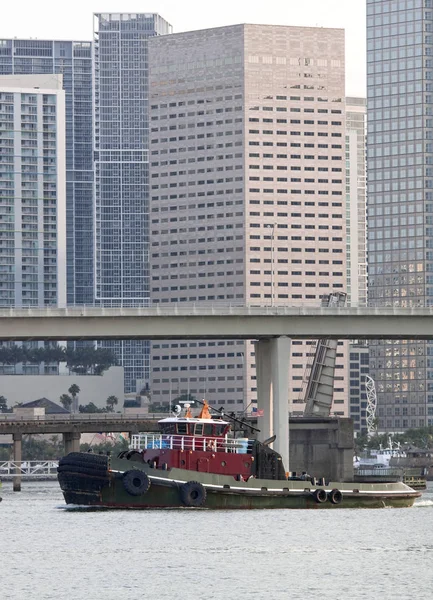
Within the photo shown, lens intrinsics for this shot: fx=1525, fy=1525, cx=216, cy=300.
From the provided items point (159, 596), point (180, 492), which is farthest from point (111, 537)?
point (159, 596)

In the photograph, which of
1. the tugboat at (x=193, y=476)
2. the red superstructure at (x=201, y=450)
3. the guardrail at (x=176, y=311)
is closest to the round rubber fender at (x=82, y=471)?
the tugboat at (x=193, y=476)

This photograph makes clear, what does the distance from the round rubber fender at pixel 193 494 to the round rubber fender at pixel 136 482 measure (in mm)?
2307

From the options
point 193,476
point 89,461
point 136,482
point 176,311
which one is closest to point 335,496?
point 193,476

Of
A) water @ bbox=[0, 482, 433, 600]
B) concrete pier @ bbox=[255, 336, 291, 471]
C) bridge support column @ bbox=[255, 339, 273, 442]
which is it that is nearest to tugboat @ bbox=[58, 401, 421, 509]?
water @ bbox=[0, 482, 433, 600]

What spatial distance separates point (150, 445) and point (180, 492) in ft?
19.5

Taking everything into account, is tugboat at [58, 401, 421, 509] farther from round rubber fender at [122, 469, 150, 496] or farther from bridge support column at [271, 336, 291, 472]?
bridge support column at [271, 336, 291, 472]

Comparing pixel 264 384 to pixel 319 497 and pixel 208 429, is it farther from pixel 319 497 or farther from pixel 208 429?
pixel 208 429

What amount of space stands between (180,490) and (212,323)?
142 feet

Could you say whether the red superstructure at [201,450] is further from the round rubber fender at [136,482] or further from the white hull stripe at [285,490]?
the round rubber fender at [136,482]

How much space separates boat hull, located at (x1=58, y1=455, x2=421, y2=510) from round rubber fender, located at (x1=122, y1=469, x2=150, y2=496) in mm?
62

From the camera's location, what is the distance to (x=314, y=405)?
178 m

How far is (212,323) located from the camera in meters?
137

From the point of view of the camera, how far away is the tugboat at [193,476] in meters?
95.3

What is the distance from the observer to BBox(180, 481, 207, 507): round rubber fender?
3728 inches
